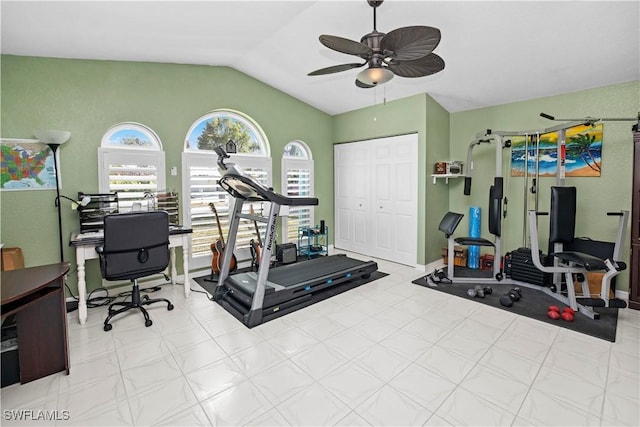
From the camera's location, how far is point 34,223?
3309 millimetres

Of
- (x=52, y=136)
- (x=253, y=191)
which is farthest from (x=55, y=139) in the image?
(x=253, y=191)

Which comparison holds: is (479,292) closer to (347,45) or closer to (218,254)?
(347,45)

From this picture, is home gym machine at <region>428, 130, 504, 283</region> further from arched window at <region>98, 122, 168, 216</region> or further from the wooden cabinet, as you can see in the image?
arched window at <region>98, 122, 168, 216</region>

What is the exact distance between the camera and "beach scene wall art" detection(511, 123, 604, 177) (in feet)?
12.8

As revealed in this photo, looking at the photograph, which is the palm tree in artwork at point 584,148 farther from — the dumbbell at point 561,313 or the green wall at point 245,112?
the dumbbell at point 561,313

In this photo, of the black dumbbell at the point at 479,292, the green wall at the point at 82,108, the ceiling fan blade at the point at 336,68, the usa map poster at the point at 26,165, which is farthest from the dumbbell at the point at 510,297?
the usa map poster at the point at 26,165

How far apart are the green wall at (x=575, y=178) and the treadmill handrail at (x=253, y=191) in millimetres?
3347

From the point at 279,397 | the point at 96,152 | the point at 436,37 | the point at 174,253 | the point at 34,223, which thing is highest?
the point at 436,37

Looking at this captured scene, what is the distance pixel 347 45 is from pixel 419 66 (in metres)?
0.73

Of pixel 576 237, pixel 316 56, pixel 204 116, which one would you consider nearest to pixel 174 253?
pixel 204 116

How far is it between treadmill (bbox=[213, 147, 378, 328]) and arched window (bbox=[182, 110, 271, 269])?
1.03 metres

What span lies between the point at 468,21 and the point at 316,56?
1.82 meters

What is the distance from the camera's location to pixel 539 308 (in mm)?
3361

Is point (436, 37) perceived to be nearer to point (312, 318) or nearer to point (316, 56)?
point (316, 56)
